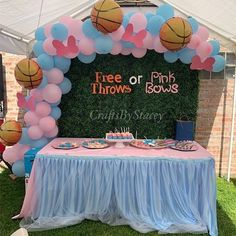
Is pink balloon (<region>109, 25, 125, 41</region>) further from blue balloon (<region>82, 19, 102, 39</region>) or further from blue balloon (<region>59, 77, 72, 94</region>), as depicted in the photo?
blue balloon (<region>59, 77, 72, 94</region>)

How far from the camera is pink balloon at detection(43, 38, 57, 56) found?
355cm

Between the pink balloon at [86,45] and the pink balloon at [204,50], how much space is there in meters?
1.28

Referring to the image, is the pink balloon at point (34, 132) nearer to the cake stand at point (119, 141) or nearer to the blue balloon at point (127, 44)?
the cake stand at point (119, 141)

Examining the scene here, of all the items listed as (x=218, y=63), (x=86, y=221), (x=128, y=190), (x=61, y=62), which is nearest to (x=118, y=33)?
(x=61, y=62)

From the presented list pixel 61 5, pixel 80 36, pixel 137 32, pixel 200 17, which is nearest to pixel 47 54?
pixel 80 36

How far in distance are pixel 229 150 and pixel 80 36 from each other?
2980 mm

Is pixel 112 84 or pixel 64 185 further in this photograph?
pixel 112 84

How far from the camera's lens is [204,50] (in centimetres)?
365

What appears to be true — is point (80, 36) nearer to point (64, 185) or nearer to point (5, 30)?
point (5, 30)

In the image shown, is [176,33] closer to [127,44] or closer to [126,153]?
[127,44]

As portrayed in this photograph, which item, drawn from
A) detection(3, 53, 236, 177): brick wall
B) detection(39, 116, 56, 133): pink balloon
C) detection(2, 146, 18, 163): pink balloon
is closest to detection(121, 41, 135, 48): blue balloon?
detection(39, 116, 56, 133): pink balloon

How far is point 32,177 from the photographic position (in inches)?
131

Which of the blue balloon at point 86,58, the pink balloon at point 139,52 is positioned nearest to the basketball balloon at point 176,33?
the pink balloon at point 139,52

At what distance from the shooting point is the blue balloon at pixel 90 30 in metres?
3.45
